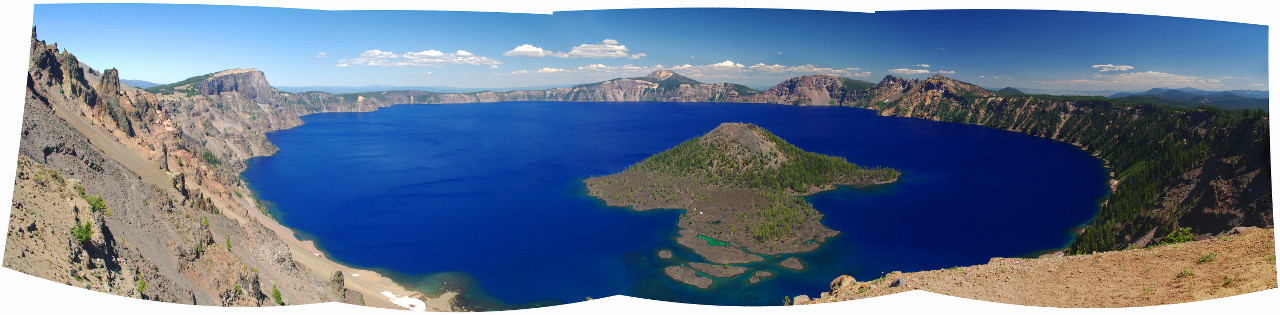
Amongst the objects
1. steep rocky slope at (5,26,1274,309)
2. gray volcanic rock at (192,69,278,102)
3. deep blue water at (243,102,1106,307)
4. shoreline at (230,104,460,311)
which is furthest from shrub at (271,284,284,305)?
gray volcanic rock at (192,69,278,102)

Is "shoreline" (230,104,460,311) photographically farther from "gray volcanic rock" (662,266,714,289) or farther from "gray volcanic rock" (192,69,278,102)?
"gray volcanic rock" (192,69,278,102)

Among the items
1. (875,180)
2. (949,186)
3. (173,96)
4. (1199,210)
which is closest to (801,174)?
(875,180)

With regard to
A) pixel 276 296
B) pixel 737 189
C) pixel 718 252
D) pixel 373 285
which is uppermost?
pixel 737 189

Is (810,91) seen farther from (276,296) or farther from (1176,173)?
(276,296)

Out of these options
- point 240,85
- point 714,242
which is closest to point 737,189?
point 714,242

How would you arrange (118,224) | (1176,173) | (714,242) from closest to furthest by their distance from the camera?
(118,224) < (1176,173) < (714,242)
